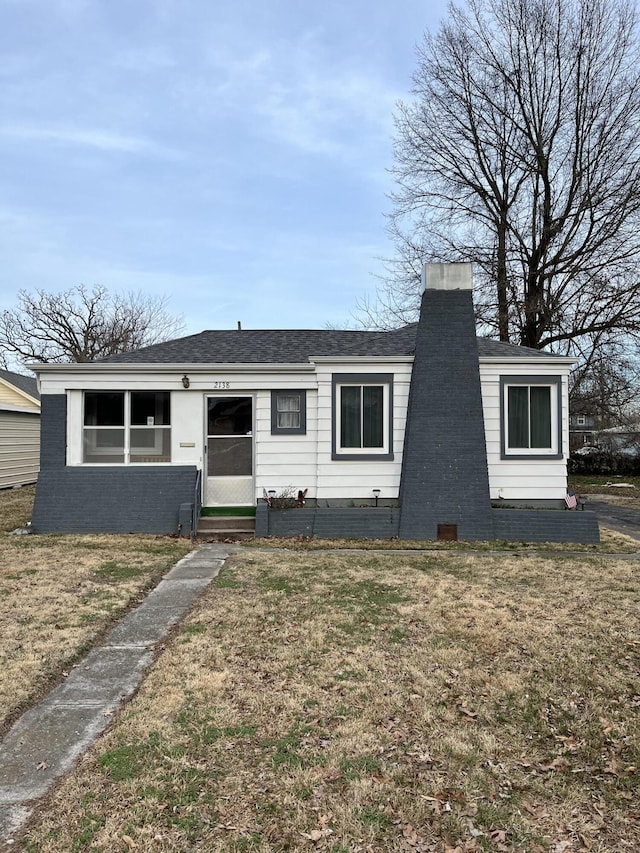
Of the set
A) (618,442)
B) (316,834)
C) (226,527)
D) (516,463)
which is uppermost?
(618,442)

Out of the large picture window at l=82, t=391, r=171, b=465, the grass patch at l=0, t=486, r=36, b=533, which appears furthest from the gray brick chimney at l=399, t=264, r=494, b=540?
the grass patch at l=0, t=486, r=36, b=533

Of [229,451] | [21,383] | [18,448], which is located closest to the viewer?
[229,451]

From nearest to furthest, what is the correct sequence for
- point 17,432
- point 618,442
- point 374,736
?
point 374,736 < point 17,432 < point 618,442

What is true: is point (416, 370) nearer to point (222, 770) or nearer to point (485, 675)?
point (485, 675)

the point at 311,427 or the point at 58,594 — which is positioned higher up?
the point at 311,427

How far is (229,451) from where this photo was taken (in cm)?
1048

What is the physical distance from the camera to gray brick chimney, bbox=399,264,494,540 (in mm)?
9477

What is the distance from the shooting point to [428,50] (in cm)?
2130

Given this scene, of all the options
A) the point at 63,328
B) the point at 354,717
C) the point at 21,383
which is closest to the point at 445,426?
the point at 354,717

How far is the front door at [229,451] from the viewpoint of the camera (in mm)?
10422

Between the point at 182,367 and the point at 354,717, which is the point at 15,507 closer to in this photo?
the point at 182,367

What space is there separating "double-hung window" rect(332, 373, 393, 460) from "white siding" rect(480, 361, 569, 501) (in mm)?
1846

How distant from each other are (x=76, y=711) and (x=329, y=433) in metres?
6.98

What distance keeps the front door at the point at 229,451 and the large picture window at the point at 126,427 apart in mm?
839
